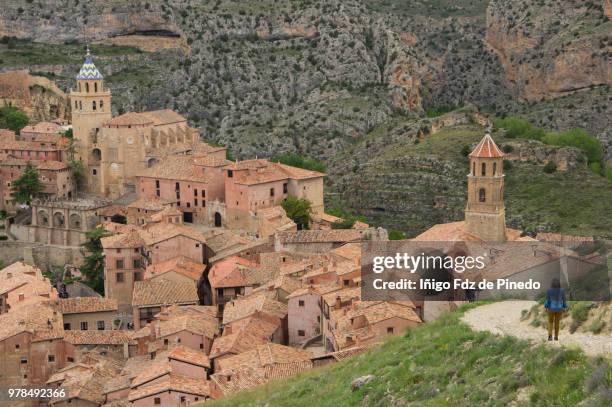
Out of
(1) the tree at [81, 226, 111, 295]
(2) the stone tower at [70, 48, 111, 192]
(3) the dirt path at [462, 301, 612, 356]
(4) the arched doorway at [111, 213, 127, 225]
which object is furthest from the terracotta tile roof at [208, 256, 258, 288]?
(3) the dirt path at [462, 301, 612, 356]

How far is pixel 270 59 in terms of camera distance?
10081 centimetres

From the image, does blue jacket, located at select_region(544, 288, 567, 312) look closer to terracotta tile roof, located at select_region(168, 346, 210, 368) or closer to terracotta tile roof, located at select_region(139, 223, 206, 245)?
terracotta tile roof, located at select_region(168, 346, 210, 368)

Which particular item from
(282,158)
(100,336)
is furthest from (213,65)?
(100,336)

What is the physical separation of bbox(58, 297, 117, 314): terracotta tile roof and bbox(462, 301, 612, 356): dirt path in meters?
24.8

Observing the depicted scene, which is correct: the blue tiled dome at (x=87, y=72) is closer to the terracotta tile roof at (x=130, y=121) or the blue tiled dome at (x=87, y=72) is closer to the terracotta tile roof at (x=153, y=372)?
the terracotta tile roof at (x=130, y=121)

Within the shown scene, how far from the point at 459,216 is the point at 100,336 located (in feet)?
109

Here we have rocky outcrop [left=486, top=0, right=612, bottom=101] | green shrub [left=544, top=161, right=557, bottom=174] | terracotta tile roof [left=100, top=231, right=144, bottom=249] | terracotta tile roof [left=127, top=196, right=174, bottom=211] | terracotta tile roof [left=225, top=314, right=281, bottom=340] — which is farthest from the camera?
rocky outcrop [left=486, top=0, right=612, bottom=101]

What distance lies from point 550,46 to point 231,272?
207 feet

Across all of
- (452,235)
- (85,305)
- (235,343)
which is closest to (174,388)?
(235,343)

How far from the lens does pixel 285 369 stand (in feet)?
120

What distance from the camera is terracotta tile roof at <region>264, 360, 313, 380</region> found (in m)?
36.0

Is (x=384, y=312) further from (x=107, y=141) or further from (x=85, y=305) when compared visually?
(x=107, y=141)

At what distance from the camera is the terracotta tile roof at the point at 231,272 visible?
4947 cm

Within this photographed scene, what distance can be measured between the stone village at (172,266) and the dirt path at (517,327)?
6.62 metres
